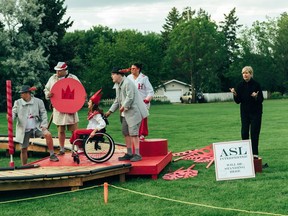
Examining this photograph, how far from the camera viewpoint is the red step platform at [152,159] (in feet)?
28.6

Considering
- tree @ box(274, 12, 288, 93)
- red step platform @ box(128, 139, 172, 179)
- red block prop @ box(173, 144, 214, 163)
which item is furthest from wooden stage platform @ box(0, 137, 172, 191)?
tree @ box(274, 12, 288, 93)

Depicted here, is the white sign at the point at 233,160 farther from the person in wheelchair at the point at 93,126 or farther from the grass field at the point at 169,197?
the person in wheelchair at the point at 93,126

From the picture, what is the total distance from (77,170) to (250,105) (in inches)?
137

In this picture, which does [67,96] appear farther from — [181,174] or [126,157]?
[181,174]

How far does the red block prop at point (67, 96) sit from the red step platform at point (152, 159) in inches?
59.2

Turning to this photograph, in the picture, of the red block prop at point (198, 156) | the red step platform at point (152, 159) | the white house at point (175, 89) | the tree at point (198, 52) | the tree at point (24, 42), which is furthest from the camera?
the white house at point (175, 89)

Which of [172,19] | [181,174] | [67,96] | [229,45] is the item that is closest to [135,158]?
[181,174]

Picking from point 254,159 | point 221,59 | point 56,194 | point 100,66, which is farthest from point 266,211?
point 221,59

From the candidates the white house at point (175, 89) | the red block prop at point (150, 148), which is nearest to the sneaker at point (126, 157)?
the red block prop at point (150, 148)

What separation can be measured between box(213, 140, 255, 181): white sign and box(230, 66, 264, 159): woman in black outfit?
104 centimetres

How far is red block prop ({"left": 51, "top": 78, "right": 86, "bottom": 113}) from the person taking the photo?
9859 mm

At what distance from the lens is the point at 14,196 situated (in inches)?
320

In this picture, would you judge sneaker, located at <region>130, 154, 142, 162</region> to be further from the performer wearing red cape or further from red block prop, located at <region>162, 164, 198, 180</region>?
the performer wearing red cape

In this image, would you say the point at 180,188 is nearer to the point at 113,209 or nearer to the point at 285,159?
the point at 113,209
